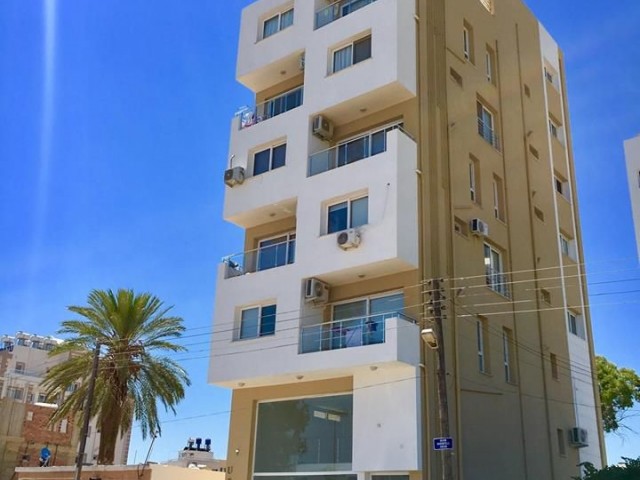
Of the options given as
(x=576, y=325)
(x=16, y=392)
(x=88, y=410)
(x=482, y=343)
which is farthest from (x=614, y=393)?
(x=16, y=392)

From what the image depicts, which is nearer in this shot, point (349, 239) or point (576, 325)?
point (349, 239)

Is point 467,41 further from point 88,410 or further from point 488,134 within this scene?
point 88,410

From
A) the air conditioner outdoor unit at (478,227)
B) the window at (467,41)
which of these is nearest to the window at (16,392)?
the window at (467,41)

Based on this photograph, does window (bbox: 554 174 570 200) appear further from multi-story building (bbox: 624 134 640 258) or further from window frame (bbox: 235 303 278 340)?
window frame (bbox: 235 303 278 340)

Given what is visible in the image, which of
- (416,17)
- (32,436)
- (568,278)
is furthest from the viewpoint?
(32,436)

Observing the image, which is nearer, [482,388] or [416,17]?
[482,388]

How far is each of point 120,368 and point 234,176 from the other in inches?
346

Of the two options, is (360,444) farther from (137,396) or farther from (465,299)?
(137,396)

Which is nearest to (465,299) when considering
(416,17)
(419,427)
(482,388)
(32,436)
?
(482,388)

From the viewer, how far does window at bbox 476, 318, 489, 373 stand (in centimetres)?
2409

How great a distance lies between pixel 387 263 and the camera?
2189 cm

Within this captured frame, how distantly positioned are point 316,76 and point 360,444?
12477 mm

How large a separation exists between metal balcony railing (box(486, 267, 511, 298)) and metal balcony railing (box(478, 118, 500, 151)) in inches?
202

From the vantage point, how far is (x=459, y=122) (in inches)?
1037
